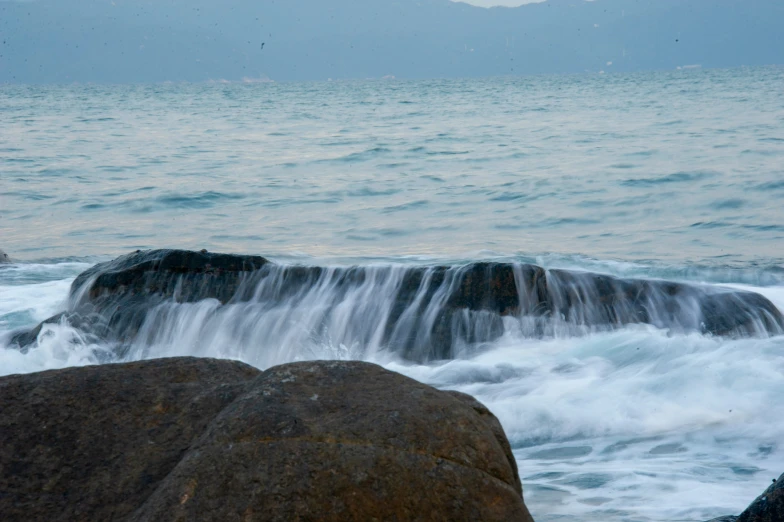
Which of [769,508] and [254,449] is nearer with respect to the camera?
[254,449]

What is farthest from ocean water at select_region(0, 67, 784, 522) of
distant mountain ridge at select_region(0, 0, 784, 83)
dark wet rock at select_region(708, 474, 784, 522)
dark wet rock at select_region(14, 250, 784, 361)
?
distant mountain ridge at select_region(0, 0, 784, 83)

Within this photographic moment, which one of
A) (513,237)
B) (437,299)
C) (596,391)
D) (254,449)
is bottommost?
(596,391)

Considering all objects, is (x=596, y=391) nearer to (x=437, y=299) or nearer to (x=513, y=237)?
(x=437, y=299)

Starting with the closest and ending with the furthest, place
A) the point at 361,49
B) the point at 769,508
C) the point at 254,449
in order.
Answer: the point at 254,449
the point at 769,508
the point at 361,49

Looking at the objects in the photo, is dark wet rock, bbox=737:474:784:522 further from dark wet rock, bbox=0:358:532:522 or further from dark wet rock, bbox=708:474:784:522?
dark wet rock, bbox=0:358:532:522

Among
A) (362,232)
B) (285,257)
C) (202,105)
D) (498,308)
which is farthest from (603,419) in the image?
(202,105)

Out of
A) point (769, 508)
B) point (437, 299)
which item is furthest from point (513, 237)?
point (769, 508)

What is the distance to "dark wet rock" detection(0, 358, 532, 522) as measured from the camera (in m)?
2.59

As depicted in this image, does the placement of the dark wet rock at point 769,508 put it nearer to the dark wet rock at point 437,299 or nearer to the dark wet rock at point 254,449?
the dark wet rock at point 254,449

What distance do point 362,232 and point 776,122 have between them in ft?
57.3

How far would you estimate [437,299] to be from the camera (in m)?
8.09

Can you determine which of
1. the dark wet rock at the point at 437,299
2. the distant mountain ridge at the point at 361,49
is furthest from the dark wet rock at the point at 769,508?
the distant mountain ridge at the point at 361,49

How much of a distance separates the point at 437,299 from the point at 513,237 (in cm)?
561

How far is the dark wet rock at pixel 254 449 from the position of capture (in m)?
2.59
